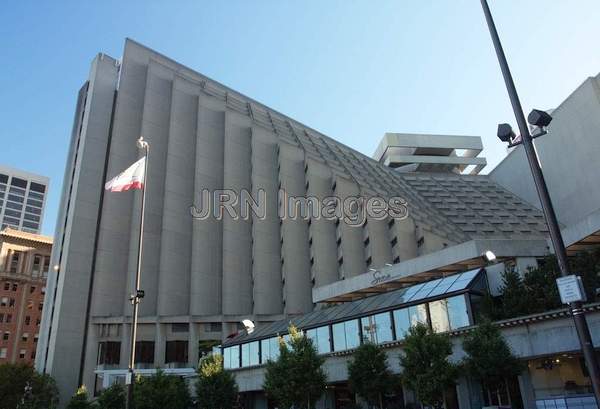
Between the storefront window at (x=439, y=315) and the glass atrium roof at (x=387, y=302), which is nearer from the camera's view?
the storefront window at (x=439, y=315)

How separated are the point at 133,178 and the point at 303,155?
5582 cm

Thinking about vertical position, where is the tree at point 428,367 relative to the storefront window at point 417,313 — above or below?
below

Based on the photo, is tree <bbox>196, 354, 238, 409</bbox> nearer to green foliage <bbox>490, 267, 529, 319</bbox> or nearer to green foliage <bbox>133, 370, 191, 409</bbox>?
green foliage <bbox>133, 370, 191, 409</bbox>

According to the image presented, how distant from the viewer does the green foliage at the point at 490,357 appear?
23172mm

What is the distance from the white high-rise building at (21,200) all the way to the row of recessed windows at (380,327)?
163109mm

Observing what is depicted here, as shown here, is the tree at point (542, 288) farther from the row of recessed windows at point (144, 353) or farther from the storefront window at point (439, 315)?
the row of recessed windows at point (144, 353)

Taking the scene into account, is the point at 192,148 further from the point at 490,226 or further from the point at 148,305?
the point at 490,226

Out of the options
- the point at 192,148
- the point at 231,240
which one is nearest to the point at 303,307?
the point at 231,240

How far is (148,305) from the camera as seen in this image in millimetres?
63250

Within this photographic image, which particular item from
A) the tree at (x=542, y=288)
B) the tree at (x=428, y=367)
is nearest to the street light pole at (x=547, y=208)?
the tree at (x=428, y=367)

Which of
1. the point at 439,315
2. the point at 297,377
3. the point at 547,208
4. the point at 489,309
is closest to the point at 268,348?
the point at 297,377

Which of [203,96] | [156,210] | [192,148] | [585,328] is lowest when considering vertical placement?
[585,328]

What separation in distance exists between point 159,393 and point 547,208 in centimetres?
2928

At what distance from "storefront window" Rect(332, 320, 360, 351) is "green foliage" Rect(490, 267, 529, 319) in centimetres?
997
